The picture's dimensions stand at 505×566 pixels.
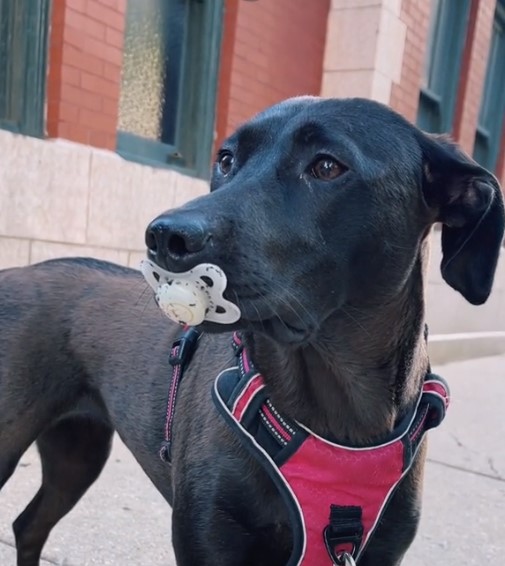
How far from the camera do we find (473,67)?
316 inches

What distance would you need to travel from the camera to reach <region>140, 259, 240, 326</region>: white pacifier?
52.3 inches

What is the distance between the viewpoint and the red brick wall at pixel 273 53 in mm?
5191

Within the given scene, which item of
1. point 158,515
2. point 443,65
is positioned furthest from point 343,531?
point 443,65

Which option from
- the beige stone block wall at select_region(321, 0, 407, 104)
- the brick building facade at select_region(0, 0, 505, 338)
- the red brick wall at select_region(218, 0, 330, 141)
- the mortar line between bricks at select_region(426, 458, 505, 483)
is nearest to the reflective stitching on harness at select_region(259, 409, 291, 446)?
the brick building facade at select_region(0, 0, 505, 338)

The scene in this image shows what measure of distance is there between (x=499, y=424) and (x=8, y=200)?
384 cm

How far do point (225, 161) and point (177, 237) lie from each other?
0.61 metres

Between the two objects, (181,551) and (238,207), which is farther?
(181,551)

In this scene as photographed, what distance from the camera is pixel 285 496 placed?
165 cm

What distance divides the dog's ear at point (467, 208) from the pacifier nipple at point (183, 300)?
27.8 inches

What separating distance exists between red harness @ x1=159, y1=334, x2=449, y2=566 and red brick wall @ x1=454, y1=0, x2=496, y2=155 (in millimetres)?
6835

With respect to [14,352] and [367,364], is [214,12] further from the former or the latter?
[367,364]

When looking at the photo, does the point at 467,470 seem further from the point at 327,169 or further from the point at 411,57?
the point at 411,57

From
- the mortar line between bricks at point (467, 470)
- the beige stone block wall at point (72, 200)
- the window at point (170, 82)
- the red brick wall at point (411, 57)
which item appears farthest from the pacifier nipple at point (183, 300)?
the red brick wall at point (411, 57)

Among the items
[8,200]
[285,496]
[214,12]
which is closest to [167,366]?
[285,496]
